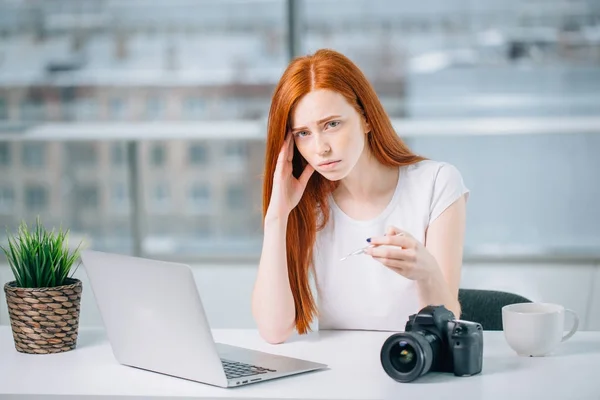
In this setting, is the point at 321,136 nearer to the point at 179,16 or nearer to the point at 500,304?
the point at 500,304

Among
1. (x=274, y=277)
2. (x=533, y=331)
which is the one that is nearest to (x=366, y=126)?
(x=274, y=277)

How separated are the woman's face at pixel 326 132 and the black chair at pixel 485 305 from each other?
0.43 meters

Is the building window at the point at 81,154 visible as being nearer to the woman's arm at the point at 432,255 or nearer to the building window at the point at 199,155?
the building window at the point at 199,155

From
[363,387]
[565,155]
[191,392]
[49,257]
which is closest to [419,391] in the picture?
[363,387]

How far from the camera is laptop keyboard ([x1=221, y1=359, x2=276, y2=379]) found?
168cm

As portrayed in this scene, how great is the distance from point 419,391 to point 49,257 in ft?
2.67

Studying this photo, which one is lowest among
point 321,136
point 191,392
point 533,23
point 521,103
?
point 191,392

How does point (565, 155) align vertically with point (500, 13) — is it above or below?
below

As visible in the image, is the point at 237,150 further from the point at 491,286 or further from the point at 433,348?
the point at 433,348

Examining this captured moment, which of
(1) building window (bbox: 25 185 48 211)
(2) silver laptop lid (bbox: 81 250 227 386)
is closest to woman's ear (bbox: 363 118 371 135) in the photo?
(2) silver laptop lid (bbox: 81 250 227 386)

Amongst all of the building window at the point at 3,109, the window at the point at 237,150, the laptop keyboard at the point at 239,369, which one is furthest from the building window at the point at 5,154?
the laptop keyboard at the point at 239,369

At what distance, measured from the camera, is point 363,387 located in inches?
63.3

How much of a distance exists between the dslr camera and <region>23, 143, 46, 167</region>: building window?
4.27m

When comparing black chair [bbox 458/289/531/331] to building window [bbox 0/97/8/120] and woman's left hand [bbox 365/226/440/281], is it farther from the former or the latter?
building window [bbox 0/97/8/120]
